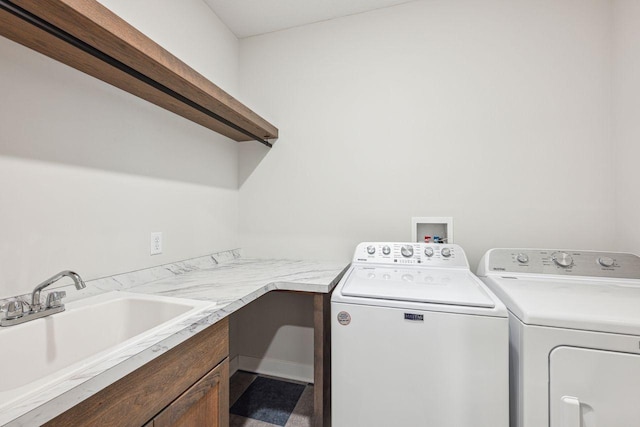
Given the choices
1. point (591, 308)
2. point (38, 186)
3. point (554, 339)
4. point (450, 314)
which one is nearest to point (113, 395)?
point (38, 186)

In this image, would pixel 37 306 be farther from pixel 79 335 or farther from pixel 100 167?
pixel 100 167

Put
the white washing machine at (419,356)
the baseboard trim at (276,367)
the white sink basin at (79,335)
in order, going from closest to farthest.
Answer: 1. the white sink basin at (79,335)
2. the white washing machine at (419,356)
3. the baseboard trim at (276,367)

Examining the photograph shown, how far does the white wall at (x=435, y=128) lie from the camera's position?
1563 millimetres

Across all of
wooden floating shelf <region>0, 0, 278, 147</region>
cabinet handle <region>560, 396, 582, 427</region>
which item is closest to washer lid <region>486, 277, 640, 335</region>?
cabinet handle <region>560, 396, 582, 427</region>

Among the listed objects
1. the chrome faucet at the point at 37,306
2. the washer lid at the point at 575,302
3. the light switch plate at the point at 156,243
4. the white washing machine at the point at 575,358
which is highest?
the light switch plate at the point at 156,243

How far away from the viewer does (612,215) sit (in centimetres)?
152

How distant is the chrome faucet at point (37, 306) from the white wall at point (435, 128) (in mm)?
1298

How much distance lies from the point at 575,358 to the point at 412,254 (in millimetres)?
821

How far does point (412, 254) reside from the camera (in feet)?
5.36

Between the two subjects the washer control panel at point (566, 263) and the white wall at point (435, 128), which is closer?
the washer control panel at point (566, 263)

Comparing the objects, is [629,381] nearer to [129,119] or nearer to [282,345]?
[282,345]

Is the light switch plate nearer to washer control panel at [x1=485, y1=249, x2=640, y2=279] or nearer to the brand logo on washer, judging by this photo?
the brand logo on washer

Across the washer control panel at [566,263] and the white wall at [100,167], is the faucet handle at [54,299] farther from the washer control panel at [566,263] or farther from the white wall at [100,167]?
the washer control panel at [566,263]

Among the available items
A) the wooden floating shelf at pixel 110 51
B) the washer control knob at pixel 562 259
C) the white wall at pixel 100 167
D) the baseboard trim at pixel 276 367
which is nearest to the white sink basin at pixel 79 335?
the white wall at pixel 100 167
